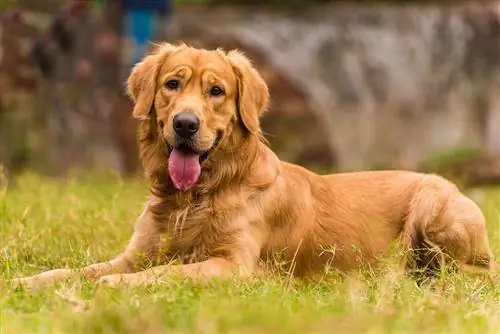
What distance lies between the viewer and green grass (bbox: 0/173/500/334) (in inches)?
164

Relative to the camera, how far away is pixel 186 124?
568 cm

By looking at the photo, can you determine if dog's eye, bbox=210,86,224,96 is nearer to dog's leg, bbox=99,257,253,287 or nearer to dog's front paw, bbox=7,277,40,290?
dog's leg, bbox=99,257,253,287

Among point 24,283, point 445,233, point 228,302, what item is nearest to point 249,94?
point 445,233

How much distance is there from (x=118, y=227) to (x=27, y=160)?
18.4 feet

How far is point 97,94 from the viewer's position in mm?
12906

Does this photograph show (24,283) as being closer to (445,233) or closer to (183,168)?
(183,168)

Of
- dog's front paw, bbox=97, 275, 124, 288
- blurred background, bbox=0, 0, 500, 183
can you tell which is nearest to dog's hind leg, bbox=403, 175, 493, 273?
dog's front paw, bbox=97, 275, 124, 288

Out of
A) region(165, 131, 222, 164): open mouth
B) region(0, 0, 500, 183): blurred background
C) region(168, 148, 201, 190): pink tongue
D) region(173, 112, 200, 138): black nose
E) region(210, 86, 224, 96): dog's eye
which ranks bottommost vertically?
region(0, 0, 500, 183): blurred background

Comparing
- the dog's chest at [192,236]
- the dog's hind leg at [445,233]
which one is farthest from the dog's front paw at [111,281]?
the dog's hind leg at [445,233]

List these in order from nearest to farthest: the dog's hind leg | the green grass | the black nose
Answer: the green grass
the black nose
the dog's hind leg

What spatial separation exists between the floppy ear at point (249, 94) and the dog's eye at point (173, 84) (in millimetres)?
331

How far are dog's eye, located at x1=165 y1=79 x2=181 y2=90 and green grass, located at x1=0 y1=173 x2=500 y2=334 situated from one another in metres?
1.05

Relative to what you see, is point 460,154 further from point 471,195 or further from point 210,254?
point 210,254

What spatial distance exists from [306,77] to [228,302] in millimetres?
9105
